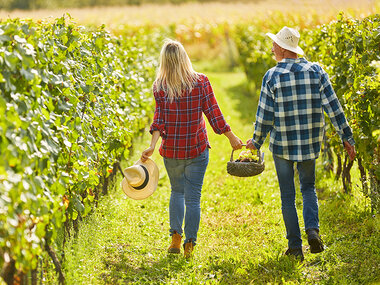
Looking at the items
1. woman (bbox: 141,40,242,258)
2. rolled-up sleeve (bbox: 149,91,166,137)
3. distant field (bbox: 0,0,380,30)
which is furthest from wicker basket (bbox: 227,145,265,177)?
distant field (bbox: 0,0,380,30)

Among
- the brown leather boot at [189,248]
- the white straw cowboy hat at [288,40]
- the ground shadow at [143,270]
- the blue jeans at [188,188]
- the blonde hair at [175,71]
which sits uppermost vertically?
the white straw cowboy hat at [288,40]

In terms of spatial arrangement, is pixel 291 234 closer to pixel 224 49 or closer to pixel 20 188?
pixel 20 188

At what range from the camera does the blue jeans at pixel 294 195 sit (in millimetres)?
4871

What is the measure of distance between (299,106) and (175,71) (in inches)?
43.2

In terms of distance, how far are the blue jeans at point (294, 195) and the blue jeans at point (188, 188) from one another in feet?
2.25

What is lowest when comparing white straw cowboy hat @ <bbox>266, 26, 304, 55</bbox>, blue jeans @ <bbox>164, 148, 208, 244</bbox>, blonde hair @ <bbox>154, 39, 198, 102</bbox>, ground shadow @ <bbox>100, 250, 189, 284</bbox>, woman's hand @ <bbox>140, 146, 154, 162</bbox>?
ground shadow @ <bbox>100, 250, 189, 284</bbox>

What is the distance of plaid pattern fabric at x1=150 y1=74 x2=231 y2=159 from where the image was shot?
5016 millimetres

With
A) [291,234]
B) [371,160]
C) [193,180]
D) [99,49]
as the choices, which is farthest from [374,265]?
[99,49]

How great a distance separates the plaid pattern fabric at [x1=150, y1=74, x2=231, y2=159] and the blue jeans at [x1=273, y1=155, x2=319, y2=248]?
670mm

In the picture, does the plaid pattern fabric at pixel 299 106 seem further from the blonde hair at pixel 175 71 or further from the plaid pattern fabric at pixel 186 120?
the blonde hair at pixel 175 71

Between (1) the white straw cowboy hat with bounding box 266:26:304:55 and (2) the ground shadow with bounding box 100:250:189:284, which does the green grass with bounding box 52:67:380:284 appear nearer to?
(2) the ground shadow with bounding box 100:250:189:284

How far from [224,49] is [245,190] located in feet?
57.8

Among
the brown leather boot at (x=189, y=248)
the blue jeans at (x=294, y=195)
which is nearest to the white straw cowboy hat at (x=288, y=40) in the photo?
the blue jeans at (x=294, y=195)

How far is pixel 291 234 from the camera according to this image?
4.91 meters
